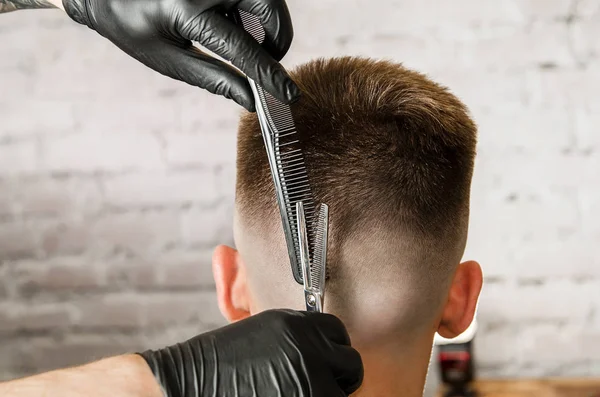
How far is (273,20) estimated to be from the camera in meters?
0.87

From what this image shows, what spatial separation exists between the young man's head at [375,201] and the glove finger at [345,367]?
11 centimetres

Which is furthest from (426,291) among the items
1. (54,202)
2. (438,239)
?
(54,202)

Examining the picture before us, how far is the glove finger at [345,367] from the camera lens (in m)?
0.84

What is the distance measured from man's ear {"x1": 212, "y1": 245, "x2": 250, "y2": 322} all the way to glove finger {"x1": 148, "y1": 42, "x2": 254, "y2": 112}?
11.0 inches

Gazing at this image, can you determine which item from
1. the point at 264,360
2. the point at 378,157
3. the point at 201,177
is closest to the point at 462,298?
the point at 378,157

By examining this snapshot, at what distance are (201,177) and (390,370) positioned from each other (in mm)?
1115

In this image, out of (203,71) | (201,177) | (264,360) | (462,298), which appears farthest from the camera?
(201,177)

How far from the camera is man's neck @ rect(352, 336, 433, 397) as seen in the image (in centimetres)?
100

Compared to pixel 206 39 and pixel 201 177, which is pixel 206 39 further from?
pixel 201 177

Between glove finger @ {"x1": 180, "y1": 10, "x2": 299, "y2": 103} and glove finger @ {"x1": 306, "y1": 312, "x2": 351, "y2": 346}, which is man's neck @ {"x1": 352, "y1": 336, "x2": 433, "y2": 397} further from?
glove finger @ {"x1": 180, "y1": 10, "x2": 299, "y2": 103}

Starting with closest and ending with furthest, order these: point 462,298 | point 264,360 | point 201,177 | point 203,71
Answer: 1. point 264,360
2. point 203,71
3. point 462,298
4. point 201,177

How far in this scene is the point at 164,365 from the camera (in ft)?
2.50

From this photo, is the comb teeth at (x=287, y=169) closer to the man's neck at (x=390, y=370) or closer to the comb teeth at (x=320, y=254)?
the comb teeth at (x=320, y=254)

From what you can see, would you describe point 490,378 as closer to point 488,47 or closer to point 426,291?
point 488,47
